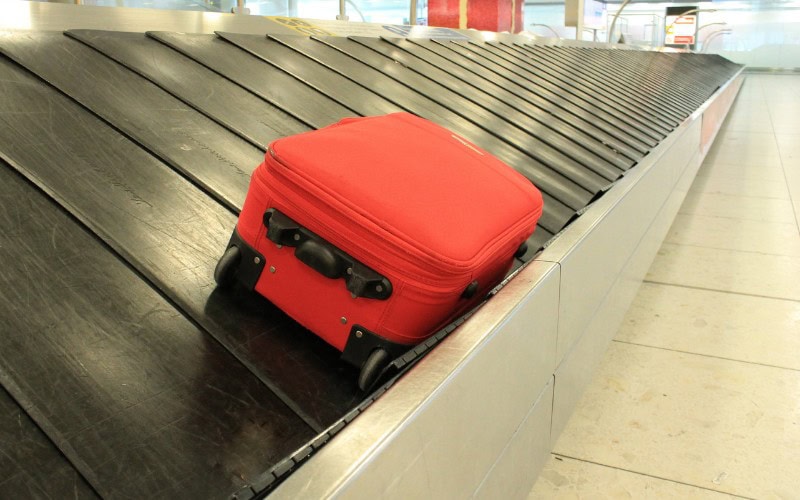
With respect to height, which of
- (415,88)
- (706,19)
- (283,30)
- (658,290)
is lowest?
(658,290)

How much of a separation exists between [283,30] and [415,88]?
644 millimetres

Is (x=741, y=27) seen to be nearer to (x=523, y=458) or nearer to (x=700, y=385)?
(x=700, y=385)

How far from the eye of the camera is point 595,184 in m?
2.28

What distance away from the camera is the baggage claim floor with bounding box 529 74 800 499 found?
165cm

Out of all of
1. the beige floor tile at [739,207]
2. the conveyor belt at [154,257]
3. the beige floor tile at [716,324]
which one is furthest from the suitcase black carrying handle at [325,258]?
the beige floor tile at [739,207]

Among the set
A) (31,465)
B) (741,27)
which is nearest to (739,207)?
(31,465)

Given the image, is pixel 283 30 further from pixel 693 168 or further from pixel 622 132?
pixel 693 168

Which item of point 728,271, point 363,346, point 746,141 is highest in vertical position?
point 363,346

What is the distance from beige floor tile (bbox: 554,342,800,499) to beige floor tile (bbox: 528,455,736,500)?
32 millimetres

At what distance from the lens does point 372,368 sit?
0.98 m

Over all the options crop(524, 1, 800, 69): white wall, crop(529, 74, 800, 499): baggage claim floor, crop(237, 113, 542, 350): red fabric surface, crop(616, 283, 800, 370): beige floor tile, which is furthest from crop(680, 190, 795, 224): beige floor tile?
crop(524, 1, 800, 69): white wall

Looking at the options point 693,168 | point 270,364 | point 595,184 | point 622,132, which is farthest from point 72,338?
point 693,168

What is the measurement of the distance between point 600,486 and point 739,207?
132 inches

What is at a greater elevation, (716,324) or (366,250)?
(366,250)
